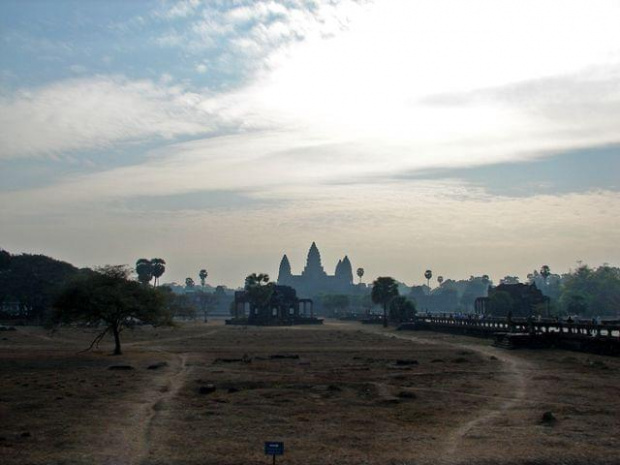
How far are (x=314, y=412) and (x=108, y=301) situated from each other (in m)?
29.4

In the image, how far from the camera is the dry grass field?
1780 centimetres

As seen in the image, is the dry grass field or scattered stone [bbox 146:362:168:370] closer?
the dry grass field

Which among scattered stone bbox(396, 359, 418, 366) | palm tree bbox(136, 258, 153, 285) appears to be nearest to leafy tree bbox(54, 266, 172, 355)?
scattered stone bbox(396, 359, 418, 366)

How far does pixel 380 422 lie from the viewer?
2211cm

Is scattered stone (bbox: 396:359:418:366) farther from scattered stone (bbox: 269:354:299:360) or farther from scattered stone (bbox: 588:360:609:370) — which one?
scattered stone (bbox: 588:360:609:370)

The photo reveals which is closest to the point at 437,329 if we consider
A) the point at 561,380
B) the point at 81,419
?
the point at 561,380

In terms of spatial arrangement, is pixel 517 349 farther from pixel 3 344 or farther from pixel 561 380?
pixel 3 344

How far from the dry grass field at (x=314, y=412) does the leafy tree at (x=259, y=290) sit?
91.0m

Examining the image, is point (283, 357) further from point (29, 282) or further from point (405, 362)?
point (29, 282)

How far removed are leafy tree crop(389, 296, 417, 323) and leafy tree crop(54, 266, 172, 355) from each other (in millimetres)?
72008

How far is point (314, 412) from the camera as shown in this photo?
23984mm

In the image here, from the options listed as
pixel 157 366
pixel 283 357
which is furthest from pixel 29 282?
pixel 157 366

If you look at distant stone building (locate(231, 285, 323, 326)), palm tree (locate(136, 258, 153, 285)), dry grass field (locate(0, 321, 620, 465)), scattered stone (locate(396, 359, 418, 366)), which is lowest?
dry grass field (locate(0, 321, 620, 465))

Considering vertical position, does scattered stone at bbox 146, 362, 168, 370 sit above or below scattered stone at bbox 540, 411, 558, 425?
above
